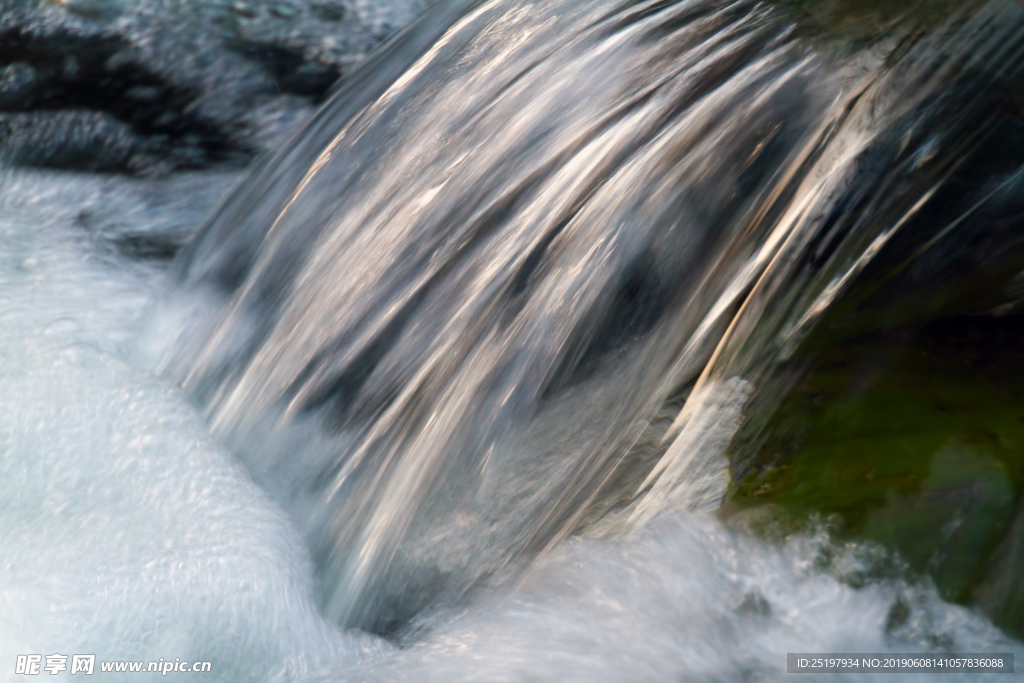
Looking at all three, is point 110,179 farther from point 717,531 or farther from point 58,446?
point 717,531

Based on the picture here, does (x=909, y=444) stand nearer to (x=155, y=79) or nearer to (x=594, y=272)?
(x=594, y=272)

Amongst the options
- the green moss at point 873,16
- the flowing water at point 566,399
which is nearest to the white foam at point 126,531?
the flowing water at point 566,399

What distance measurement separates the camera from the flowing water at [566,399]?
4.83 feet

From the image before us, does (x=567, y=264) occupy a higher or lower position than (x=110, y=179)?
higher

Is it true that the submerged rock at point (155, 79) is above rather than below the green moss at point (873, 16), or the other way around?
below

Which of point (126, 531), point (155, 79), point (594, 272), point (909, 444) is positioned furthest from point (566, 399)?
point (155, 79)

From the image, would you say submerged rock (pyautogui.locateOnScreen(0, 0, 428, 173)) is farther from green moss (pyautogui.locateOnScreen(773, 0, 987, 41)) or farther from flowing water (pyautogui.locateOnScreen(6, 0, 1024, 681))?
green moss (pyautogui.locateOnScreen(773, 0, 987, 41))

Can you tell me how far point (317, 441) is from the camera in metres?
1.77

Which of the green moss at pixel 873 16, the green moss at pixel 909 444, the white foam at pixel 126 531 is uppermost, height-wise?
the green moss at pixel 873 16

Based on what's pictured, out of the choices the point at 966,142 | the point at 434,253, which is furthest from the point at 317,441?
the point at 966,142

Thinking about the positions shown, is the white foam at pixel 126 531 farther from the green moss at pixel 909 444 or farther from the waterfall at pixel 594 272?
the green moss at pixel 909 444

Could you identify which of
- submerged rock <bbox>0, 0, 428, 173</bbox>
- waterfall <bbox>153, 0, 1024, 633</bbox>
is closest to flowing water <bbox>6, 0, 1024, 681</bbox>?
waterfall <bbox>153, 0, 1024, 633</bbox>

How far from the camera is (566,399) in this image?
1563 mm

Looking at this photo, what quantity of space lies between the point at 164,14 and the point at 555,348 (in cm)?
208
